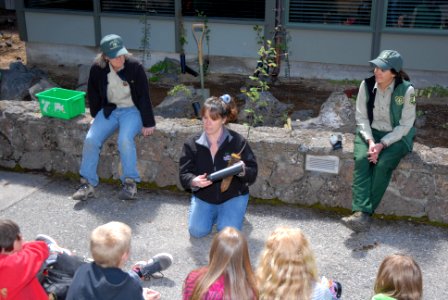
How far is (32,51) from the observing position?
12.1 m

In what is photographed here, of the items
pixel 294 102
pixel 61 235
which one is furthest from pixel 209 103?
pixel 294 102

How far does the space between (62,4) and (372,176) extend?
831cm

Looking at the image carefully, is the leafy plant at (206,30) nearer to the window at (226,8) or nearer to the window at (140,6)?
the window at (226,8)

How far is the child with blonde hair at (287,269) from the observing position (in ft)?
10.4

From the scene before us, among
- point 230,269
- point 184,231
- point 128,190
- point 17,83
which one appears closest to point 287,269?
point 230,269

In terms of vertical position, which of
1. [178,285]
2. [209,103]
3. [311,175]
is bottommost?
[178,285]

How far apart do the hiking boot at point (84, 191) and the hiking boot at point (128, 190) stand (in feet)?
0.96

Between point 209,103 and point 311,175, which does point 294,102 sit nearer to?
point 311,175

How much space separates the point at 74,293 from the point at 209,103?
2.13 meters

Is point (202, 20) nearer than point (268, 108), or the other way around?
point (268, 108)

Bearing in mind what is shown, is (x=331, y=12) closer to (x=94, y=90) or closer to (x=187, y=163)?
(x=94, y=90)

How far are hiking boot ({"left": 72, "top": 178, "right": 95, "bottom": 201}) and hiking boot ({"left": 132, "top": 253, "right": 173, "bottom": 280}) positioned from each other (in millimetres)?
1463

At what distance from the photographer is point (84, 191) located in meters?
5.86

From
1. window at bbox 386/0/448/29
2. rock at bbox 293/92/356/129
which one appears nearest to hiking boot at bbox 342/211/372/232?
rock at bbox 293/92/356/129
